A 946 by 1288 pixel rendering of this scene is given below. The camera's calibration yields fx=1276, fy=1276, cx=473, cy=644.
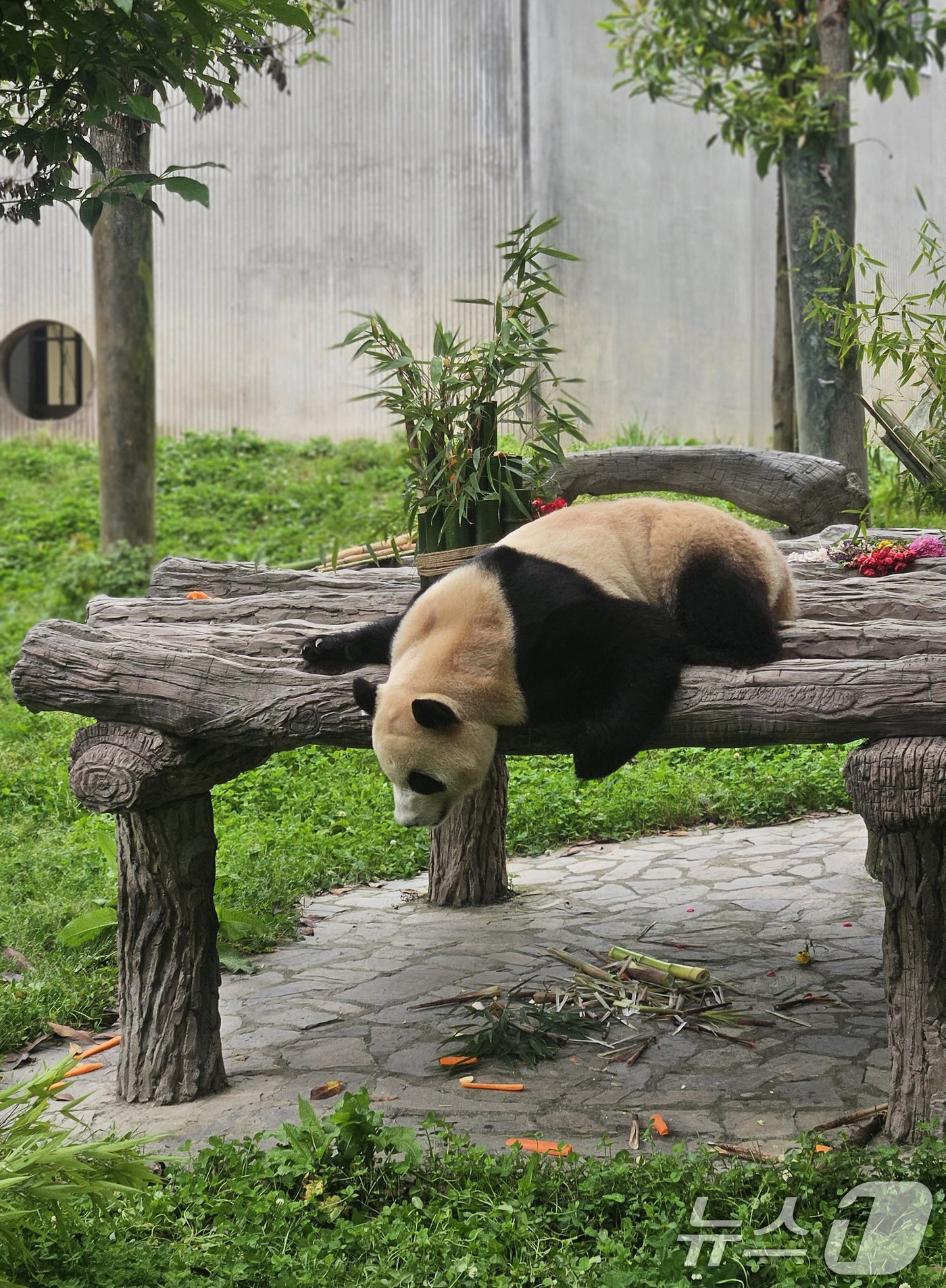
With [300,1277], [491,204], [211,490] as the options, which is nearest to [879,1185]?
[300,1277]

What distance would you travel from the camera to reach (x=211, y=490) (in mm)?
12391

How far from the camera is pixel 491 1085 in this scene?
12.5ft

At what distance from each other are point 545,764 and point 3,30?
6028 millimetres

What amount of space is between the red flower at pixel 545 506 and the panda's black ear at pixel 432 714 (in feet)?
6.43

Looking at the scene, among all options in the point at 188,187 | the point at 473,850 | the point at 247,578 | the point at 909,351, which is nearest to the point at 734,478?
the point at 909,351

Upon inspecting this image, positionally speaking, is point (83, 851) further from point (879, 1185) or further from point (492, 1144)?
point (879, 1185)

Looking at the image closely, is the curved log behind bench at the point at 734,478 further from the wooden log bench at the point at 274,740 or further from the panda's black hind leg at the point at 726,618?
the panda's black hind leg at the point at 726,618

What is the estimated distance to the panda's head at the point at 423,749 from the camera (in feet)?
10.5

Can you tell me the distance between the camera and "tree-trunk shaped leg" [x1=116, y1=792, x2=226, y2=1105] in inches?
147

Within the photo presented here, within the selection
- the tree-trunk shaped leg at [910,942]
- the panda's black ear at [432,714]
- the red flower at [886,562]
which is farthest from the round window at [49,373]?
the tree-trunk shaped leg at [910,942]

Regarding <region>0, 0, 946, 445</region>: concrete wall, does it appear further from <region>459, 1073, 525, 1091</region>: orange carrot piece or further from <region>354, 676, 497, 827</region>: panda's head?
<region>354, 676, 497, 827</region>: panda's head

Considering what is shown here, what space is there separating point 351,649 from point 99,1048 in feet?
5.45

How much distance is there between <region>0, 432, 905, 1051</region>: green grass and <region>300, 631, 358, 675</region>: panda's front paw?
5.49 feet

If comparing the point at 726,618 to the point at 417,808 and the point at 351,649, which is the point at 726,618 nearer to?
the point at 417,808
